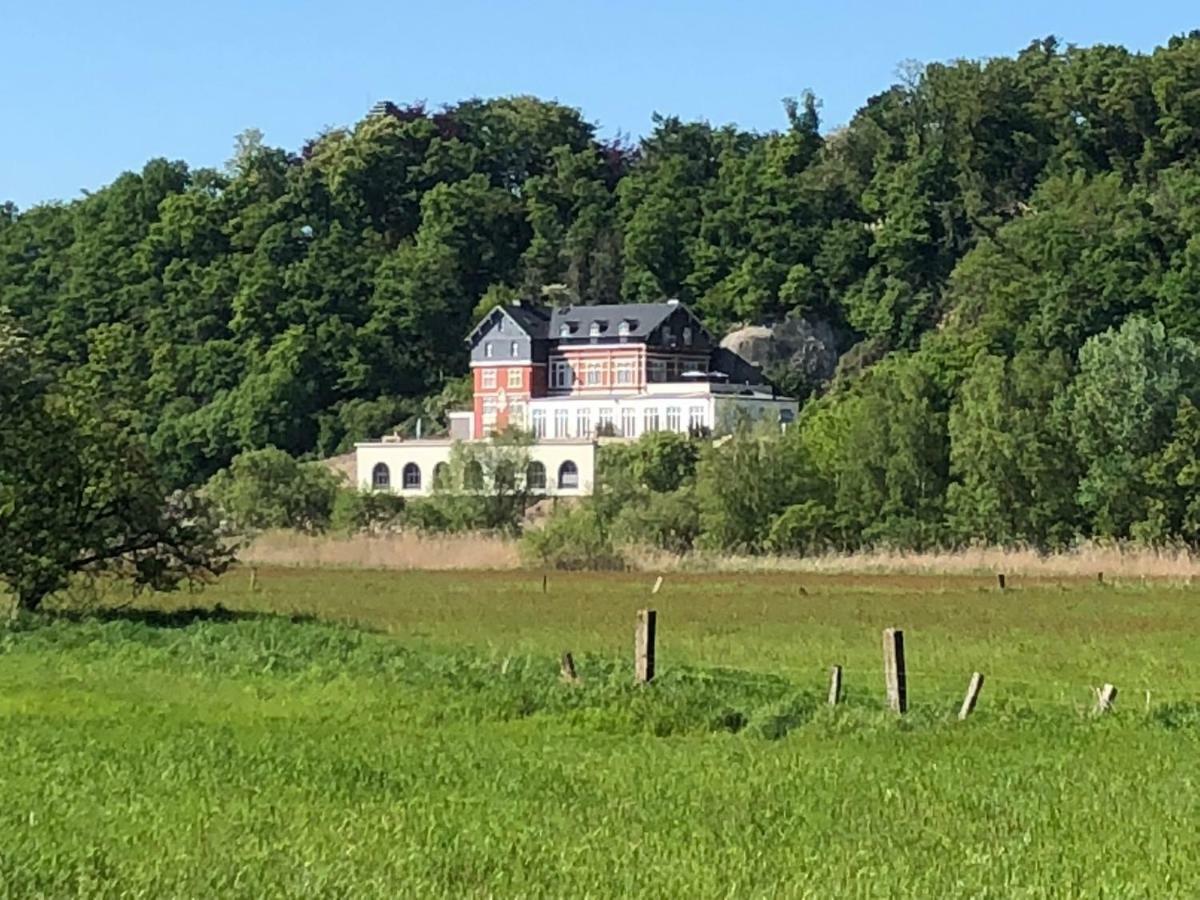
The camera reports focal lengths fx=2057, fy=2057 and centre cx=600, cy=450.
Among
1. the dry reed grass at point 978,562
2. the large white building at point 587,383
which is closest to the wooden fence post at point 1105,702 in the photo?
Answer: the dry reed grass at point 978,562

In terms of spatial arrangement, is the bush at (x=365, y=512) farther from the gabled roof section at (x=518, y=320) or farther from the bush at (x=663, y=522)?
the gabled roof section at (x=518, y=320)

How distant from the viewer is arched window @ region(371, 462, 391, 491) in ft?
339

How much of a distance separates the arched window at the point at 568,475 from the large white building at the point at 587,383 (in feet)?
8.80

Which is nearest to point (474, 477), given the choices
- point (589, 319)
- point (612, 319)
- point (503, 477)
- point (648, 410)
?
point (503, 477)

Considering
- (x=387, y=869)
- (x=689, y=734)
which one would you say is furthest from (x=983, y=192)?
(x=387, y=869)

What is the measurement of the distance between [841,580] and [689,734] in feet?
122

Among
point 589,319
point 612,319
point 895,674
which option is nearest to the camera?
point 895,674

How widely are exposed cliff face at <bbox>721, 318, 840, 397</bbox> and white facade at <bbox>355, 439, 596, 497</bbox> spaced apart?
22.6m

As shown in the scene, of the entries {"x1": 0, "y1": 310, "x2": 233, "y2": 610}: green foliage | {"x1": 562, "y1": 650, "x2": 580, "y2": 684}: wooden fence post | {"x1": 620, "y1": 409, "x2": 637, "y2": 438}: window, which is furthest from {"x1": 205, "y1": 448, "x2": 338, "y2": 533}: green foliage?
{"x1": 562, "y1": 650, "x2": 580, "y2": 684}: wooden fence post

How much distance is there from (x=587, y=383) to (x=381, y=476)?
45.3 ft

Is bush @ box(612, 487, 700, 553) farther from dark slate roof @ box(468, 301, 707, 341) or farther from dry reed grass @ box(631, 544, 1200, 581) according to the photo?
dark slate roof @ box(468, 301, 707, 341)

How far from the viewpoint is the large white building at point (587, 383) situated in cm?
10219

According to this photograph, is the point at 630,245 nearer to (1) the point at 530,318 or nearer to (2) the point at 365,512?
(1) the point at 530,318

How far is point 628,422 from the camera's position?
105000mm
